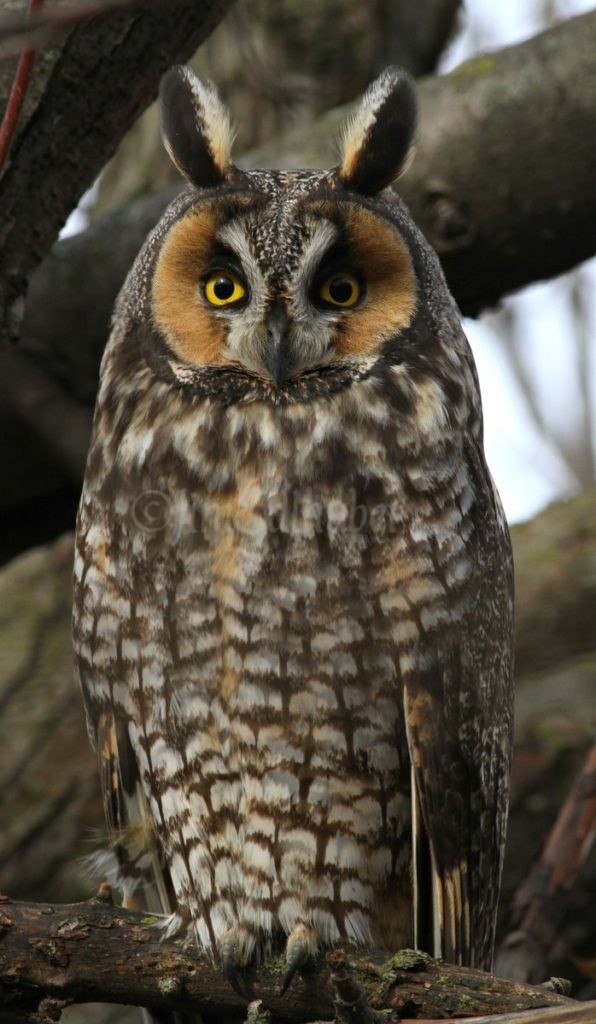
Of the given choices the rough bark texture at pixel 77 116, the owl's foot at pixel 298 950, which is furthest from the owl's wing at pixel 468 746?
the rough bark texture at pixel 77 116

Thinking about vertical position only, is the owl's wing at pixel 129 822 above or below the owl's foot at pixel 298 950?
above

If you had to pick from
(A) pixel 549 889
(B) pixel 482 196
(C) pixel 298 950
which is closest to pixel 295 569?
(C) pixel 298 950

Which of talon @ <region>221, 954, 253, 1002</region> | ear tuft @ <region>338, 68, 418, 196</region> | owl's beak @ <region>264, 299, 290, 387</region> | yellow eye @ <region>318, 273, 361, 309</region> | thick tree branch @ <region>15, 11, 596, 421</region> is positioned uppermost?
thick tree branch @ <region>15, 11, 596, 421</region>

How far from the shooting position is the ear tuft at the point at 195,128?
266cm

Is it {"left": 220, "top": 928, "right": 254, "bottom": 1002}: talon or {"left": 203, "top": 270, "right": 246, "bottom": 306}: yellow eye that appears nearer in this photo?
{"left": 220, "top": 928, "right": 254, "bottom": 1002}: talon

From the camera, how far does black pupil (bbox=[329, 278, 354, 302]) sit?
2564mm

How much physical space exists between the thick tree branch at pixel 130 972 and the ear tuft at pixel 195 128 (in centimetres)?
136

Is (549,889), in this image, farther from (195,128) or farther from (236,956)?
(195,128)

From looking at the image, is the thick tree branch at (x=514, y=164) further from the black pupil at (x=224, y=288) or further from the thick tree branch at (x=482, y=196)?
the black pupil at (x=224, y=288)

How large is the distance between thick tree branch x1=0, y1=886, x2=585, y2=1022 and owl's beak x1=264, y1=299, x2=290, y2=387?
0.93 metres

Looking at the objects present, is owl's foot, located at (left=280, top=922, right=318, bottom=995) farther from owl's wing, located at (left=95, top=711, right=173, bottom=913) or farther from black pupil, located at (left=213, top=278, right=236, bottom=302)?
black pupil, located at (left=213, top=278, right=236, bottom=302)

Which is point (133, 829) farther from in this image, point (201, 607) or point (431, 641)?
point (431, 641)

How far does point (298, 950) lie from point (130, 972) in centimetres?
36

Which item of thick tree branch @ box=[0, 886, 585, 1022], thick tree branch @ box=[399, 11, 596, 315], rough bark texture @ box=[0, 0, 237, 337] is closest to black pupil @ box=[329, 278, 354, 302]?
rough bark texture @ box=[0, 0, 237, 337]
